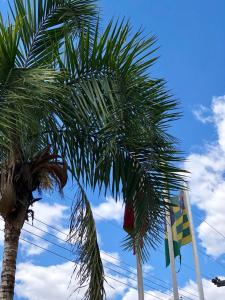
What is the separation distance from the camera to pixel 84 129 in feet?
20.6

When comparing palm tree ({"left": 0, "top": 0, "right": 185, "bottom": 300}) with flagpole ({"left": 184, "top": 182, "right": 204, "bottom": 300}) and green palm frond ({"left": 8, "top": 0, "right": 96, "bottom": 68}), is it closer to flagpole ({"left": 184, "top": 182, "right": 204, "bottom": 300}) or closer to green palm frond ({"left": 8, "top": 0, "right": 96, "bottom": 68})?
green palm frond ({"left": 8, "top": 0, "right": 96, "bottom": 68})

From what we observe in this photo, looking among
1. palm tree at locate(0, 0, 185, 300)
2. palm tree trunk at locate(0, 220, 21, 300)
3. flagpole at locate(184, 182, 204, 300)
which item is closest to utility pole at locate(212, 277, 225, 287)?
flagpole at locate(184, 182, 204, 300)

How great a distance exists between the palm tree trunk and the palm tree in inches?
0.5

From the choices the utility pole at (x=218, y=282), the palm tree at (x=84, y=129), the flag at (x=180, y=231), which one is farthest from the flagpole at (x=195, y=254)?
the palm tree at (x=84, y=129)

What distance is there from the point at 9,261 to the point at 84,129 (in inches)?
73.5

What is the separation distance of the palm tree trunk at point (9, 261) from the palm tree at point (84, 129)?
0.01 meters

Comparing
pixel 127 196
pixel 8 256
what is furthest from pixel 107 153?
pixel 8 256

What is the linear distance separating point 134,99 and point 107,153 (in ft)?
2.73

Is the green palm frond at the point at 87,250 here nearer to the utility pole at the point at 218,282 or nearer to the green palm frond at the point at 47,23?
the green palm frond at the point at 47,23

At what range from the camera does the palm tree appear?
553 centimetres

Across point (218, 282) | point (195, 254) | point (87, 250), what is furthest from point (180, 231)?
point (87, 250)

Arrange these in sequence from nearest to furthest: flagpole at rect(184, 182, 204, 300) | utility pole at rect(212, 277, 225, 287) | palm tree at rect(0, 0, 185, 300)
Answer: palm tree at rect(0, 0, 185, 300) → flagpole at rect(184, 182, 204, 300) → utility pole at rect(212, 277, 225, 287)

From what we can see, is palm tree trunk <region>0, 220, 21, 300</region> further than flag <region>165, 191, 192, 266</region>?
No

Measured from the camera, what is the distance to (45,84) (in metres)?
5.18
